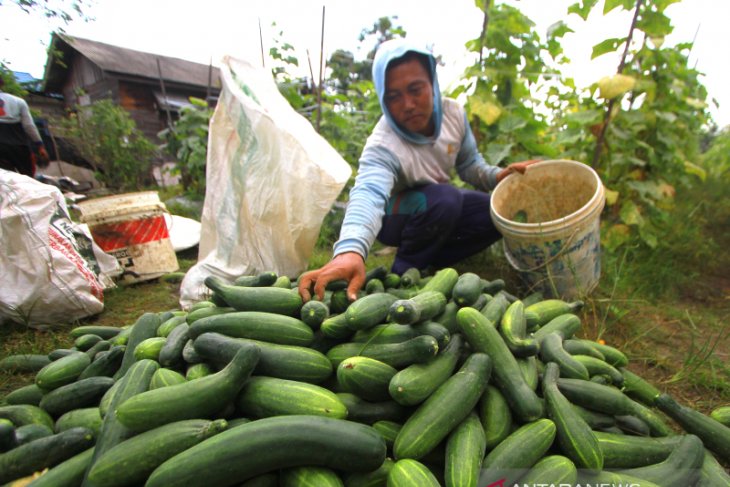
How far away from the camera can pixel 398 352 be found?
1543 mm

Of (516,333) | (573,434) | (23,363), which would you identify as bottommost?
(23,363)

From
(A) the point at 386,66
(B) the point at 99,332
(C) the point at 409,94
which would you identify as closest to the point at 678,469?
(C) the point at 409,94

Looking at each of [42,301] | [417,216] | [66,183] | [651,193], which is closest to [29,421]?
[42,301]

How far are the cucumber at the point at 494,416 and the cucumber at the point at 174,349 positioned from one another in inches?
49.9

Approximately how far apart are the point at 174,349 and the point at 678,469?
1.99m

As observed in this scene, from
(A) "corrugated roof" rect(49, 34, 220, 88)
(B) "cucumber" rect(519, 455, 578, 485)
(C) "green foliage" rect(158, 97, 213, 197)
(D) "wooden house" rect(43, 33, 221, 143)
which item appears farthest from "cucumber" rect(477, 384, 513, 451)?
(A) "corrugated roof" rect(49, 34, 220, 88)

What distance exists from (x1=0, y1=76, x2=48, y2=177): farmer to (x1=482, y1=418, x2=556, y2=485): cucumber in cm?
656

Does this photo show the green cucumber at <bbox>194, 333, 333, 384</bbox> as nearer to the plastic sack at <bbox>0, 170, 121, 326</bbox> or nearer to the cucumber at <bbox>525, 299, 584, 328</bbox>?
the cucumber at <bbox>525, 299, 584, 328</bbox>

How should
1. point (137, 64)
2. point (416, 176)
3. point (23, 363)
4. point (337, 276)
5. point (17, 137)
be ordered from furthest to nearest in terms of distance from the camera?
point (137, 64), point (17, 137), point (416, 176), point (23, 363), point (337, 276)

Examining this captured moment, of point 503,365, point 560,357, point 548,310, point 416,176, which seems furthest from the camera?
point 416,176

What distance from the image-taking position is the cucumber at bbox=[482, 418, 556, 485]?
1.25 m

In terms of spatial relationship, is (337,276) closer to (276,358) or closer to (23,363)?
(276,358)

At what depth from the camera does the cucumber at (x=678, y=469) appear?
1.36 metres

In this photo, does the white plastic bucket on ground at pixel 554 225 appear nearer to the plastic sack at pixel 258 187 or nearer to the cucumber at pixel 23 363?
the plastic sack at pixel 258 187
